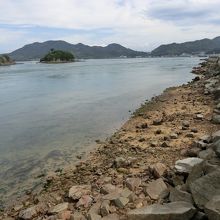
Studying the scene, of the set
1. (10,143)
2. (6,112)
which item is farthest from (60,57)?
(10,143)

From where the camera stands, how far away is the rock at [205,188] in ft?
24.9

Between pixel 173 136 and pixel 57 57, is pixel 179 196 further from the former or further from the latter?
pixel 57 57

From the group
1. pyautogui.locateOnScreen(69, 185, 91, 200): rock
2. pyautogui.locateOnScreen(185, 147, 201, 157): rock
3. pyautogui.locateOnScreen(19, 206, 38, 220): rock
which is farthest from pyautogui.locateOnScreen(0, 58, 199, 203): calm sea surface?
pyautogui.locateOnScreen(185, 147, 201, 157): rock

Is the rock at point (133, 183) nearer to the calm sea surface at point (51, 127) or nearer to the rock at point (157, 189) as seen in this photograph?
the rock at point (157, 189)

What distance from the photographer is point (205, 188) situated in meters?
7.78

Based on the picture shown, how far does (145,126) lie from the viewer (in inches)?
750

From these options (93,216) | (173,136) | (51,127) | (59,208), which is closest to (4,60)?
(51,127)

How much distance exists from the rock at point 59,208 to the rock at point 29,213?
0.43 meters

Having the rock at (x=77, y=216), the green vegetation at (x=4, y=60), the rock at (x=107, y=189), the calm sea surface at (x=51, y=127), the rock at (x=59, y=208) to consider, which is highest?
the rock at (x=107, y=189)

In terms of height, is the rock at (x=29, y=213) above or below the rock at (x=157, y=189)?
below

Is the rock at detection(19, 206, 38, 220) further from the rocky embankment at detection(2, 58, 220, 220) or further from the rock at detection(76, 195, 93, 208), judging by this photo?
the rock at detection(76, 195, 93, 208)

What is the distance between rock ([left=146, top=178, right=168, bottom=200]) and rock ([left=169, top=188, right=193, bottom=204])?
25.6 inches

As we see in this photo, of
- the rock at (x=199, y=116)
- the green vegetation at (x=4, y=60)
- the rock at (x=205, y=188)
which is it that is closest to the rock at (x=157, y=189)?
the rock at (x=205, y=188)

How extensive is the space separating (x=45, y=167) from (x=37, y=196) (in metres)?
3.16
